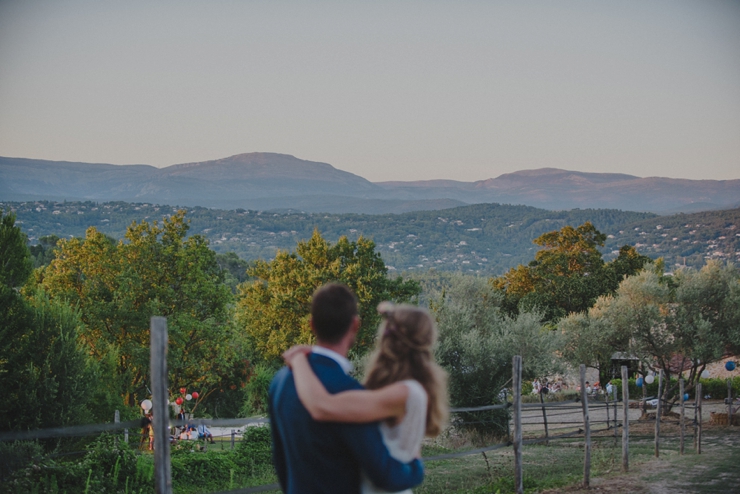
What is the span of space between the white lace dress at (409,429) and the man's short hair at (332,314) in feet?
1.09

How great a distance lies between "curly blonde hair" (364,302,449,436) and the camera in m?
2.72

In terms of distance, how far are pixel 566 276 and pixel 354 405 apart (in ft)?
159

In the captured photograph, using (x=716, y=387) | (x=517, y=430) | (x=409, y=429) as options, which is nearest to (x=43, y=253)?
(x=716, y=387)

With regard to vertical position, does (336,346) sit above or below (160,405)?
above

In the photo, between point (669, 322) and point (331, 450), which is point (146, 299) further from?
point (331, 450)

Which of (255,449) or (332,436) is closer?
(332,436)

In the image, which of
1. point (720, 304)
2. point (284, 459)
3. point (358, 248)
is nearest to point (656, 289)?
point (720, 304)

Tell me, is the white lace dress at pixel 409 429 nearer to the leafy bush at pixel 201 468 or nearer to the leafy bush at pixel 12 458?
the leafy bush at pixel 12 458

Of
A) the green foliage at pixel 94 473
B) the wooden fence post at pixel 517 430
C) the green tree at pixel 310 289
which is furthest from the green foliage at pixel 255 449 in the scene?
the green tree at pixel 310 289

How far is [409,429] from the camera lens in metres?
2.61

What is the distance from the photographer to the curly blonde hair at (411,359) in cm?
272

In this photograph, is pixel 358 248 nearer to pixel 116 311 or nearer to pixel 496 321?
pixel 496 321

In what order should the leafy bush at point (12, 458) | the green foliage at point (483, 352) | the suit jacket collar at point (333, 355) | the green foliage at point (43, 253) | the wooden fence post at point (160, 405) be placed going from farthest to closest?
1. the green foliage at point (43, 253)
2. the green foliage at point (483, 352)
3. the leafy bush at point (12, 458)
4. the wooden fence post at point (160, 405)
5. the suit jacket collar at point (333, 355)

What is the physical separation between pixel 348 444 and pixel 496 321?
81.5 feet
